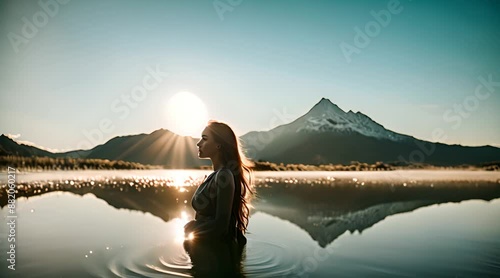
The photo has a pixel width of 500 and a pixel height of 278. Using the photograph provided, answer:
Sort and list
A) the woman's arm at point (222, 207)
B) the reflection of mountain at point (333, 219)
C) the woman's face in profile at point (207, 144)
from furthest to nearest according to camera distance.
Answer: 1. the reflection of mountain at point (333, 219)
2. the woman's face in profile at point (207, 144)
3. the woman's arm at point (222, 207)

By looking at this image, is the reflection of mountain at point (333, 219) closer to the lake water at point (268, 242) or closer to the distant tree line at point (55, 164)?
the lake water at point (268, 242)

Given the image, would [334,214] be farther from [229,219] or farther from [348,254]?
[229,219]

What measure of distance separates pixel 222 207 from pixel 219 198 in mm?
119

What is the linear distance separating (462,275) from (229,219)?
11.6 ft

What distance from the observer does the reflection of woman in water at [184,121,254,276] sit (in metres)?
4.93

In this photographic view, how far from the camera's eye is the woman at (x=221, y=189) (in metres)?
4.91

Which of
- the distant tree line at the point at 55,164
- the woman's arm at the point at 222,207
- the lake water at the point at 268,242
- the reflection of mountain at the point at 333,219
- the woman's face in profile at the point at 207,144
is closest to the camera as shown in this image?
the woman's arm at the point at 222,207

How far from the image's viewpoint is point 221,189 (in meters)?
4.86

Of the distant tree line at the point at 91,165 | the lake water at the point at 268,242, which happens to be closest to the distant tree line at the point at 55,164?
the distant tree line at the point at 91,165

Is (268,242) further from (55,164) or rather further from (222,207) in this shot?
(55,164)

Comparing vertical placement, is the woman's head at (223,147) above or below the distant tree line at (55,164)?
below

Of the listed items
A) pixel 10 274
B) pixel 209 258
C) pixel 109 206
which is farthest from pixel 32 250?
pixel 109 206

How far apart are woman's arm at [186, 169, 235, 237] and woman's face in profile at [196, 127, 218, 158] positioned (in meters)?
0.36

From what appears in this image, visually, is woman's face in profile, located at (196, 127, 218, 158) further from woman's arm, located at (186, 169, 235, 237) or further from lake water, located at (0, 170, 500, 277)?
lake water, located at (0, 170, 500, 277)
